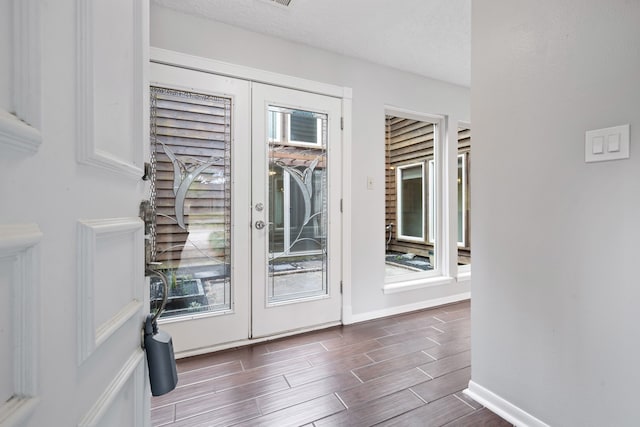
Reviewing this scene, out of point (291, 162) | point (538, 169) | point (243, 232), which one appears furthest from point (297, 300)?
point (538, 169)

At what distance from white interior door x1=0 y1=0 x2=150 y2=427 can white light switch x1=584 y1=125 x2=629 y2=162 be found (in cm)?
159

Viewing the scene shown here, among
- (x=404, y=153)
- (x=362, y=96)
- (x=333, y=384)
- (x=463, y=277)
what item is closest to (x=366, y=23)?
(x=362, y=96)

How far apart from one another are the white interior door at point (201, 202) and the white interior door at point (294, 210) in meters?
0.11

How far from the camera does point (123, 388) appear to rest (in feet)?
1.98

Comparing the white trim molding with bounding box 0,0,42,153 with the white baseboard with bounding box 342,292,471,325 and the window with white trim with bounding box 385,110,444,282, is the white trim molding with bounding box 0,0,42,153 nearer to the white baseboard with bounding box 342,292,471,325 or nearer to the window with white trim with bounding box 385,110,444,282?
the white baseboard with bounding box 342,292,471,325

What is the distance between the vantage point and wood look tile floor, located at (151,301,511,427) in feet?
4.91

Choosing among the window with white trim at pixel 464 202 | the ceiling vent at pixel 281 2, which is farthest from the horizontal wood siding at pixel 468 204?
the ceiling vent at pixel 281 2

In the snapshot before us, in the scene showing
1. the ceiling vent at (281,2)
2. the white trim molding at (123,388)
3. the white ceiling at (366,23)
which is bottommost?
the white trim molding at (123,388)

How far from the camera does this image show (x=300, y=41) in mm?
2463

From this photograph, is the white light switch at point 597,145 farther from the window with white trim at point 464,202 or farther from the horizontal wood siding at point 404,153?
the window with white trim at point 464,202

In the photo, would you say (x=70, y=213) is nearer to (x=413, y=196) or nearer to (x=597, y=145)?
(x=597, y=145)

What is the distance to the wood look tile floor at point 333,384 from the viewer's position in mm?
1498

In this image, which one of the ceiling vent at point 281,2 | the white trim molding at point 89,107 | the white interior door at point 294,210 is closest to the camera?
the white trim molding at point 89,107

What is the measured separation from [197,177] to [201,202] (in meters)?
0.19
